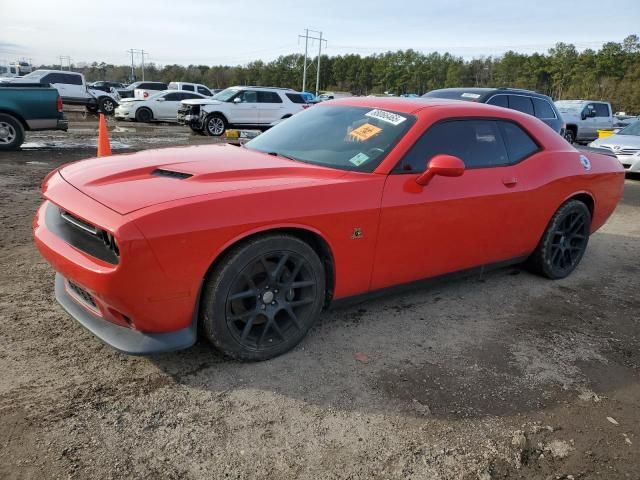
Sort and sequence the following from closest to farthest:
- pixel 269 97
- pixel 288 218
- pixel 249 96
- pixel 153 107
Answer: pixel 288 218 < pixel 249 96 < pixel 269 97 < pixel 153 107

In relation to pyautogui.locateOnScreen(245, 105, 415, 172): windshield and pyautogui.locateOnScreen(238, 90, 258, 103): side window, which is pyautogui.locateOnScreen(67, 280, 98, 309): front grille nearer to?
pyautogui.locateOnScreen(245, 105, 415, 172): windshield

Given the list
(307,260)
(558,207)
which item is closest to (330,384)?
Result: (307,260)

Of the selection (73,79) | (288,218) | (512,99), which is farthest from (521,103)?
(73,79)

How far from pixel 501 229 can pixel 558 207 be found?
2.80 feet

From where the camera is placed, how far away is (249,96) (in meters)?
16.7

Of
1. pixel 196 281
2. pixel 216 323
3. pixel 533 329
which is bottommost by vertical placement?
pixel 533 329

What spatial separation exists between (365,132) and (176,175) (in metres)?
1.33

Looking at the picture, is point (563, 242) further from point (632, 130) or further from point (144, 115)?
point (144, 115)

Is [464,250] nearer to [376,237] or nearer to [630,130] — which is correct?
[376,237]

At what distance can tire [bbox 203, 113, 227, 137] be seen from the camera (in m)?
16.1

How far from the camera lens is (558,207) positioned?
4379 mm

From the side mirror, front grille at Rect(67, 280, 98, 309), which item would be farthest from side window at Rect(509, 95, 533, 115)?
front grille at Rect(67, 280, 98, 309)

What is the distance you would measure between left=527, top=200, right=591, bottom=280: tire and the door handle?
753mm

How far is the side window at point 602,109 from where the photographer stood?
19.2m
